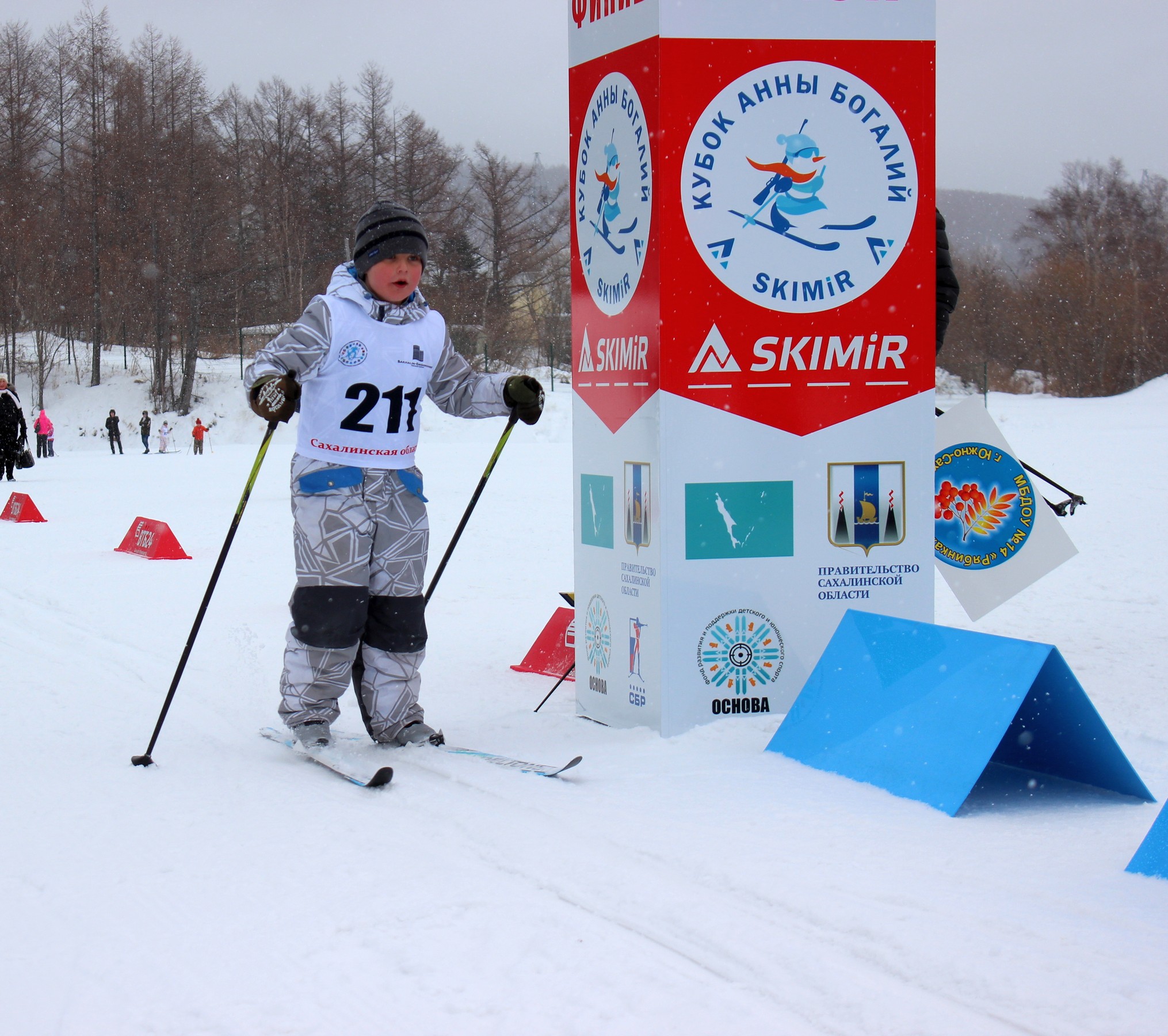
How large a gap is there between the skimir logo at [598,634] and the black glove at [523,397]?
763 millimetres

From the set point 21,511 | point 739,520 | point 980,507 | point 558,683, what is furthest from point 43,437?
point 739,520

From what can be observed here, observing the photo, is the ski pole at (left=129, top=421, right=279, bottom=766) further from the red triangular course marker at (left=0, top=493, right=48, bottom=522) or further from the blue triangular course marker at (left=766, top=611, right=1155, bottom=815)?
the red triangular course marker at (left=0, top=493, right=48, bottom=522)

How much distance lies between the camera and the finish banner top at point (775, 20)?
3.90 metres

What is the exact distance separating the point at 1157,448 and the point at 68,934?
1506cm

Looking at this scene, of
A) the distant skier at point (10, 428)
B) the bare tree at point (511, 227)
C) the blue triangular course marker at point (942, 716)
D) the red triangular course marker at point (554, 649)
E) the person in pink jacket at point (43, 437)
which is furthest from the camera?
the bare tree at point (511, 227)

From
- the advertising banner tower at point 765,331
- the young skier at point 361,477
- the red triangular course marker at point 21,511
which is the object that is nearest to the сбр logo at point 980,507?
the advertising banner tower at point 765,331

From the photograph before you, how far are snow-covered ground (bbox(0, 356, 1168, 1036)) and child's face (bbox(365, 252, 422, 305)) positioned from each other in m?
1.53

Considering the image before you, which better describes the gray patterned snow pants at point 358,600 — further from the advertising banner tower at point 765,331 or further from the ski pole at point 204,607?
the advertising banner tower at point 765,331

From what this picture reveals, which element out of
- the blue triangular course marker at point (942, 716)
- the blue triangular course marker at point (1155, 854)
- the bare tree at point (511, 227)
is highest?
the bare tree at point (511, 227)

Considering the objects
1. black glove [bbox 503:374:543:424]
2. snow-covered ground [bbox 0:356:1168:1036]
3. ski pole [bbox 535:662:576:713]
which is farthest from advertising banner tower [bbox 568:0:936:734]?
ski pole [bbox 535:662:576:713]

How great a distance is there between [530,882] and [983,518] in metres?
3.16

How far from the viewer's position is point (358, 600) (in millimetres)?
3902

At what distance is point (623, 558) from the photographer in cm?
427

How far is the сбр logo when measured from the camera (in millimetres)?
5086
